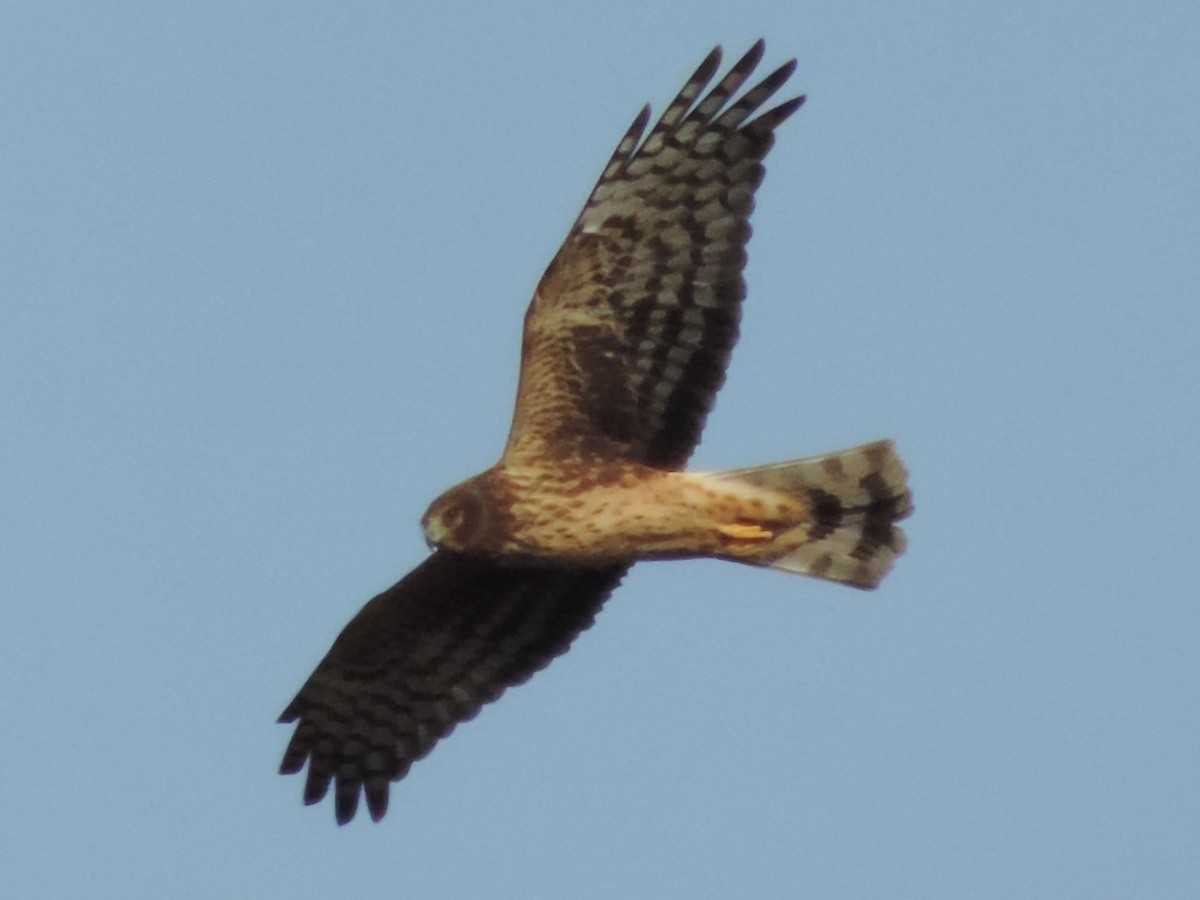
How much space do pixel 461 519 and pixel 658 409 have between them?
0.92 meters

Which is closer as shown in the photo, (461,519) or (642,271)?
(461,519)

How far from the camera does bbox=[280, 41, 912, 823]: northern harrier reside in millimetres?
10586

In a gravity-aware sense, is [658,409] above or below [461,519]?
above

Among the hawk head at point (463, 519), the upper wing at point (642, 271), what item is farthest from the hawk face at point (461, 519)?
the upper wing at point (642, 271)

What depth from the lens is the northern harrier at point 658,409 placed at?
34.7ft

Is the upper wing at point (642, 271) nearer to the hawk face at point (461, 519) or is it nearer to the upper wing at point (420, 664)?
the hawk face at point (461, 519)

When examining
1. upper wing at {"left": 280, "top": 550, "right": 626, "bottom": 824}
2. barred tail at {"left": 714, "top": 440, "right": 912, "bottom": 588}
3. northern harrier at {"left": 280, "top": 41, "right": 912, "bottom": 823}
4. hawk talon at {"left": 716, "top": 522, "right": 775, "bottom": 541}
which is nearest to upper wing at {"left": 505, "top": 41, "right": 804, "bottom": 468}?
northern harrier at {"left": 280, "top": 41, "right": 912, "bottom": 823}

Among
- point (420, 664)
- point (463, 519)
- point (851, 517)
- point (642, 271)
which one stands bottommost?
point (420, 664)

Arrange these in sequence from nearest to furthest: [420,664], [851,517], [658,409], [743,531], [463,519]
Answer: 1. [463,519]
2. [743,531]
3. [658,409]
4. [851,517]
5. [420,664]

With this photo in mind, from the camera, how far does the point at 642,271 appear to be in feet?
35.3

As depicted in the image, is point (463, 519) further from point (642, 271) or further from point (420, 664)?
point (420, 664)

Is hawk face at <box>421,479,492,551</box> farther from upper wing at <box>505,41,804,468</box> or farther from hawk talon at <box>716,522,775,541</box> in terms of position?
hawk talon at <box>716,522,775,541</box>

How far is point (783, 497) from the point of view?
10938 millimetres

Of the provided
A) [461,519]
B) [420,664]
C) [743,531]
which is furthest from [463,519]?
[420,664]
